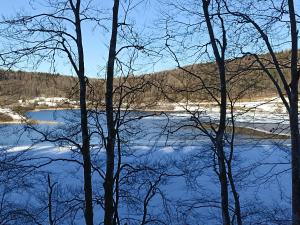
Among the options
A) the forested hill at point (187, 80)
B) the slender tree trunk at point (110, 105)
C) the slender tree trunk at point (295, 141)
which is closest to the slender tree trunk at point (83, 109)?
the slender tree trunk at point (110, 105)

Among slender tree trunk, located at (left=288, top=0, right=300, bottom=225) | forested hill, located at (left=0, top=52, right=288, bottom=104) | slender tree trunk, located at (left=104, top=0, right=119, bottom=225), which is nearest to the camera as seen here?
slender tree trunk, located at (left=288, top=0, right=300, bottom=225)

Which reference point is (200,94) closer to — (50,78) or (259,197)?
(50,78)

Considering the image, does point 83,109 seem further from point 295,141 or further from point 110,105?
point 295,141

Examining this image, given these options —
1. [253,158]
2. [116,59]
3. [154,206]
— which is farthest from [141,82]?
[253,158]

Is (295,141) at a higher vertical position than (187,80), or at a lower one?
lower

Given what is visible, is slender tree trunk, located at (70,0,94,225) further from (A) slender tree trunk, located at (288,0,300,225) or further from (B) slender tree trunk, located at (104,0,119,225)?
(A) slender tree trunk, located at (288,0,300,225)

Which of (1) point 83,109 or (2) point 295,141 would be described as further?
(1) point 83,109

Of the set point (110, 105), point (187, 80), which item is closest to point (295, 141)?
point (110, 105)

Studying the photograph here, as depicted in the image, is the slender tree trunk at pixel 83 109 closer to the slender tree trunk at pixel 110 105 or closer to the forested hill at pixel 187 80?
the slender tree trunk at pixel 110 105

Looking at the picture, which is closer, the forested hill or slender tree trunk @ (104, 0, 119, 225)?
slender tree trunk @ (104, 0, 119, 225)

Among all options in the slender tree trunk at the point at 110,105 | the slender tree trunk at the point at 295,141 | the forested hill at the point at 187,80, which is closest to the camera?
the slender tree trunk at the point at 295,141

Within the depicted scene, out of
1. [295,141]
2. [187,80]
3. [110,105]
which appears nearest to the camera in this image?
[295,141]

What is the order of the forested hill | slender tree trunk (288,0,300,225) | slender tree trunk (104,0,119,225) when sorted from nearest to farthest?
slender tree trunk (288,0,300,225), slender tree trunk (104,0,119,225), the forested hill

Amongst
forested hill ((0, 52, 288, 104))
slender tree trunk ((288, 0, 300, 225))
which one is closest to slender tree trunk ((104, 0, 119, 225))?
forested hill ((0, 52, 288, 104))
